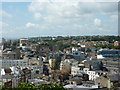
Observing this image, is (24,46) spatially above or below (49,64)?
above

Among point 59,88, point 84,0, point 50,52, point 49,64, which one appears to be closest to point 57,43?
point 50,52

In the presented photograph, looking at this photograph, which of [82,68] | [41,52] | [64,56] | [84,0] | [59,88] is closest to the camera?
[84,0]

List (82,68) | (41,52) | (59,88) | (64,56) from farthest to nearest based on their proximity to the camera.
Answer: (41,52), (64,56), (82,68), (59,88)

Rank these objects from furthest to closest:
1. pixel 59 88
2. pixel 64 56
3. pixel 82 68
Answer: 1. pixel 64 56
2. pixel 82 68
3. pixel 59 88

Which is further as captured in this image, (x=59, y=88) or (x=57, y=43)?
(x=57, y=43)

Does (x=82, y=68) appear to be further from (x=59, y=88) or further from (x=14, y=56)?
(x=59, y=88)

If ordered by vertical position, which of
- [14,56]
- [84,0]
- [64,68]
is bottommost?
[64,68]

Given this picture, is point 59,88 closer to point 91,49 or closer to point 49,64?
point 49,64

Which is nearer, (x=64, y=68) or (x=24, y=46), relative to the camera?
(x=64, y=68)

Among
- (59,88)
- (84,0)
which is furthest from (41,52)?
(84,0)
